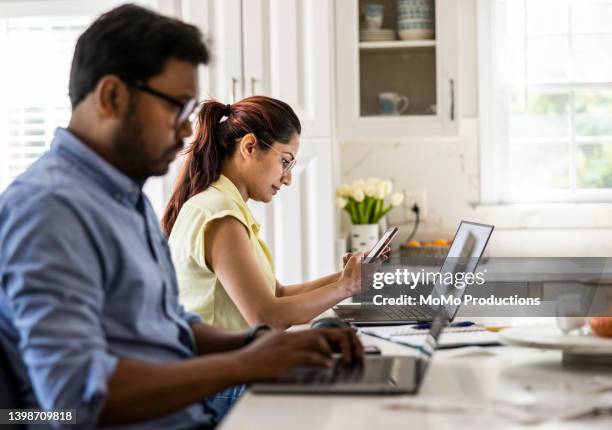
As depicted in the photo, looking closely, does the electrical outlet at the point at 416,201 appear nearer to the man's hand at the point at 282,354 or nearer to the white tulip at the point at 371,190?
the white tulip at the point at 371,190

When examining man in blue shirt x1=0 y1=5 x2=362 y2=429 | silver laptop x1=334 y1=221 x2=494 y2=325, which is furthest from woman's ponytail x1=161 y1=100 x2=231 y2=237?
man in blue shirt x1=0 y1=5 x2=362 y2=429

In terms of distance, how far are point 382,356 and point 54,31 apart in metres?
2.31

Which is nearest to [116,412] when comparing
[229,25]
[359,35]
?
[229,25]

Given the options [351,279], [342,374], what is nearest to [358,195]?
[351,279]

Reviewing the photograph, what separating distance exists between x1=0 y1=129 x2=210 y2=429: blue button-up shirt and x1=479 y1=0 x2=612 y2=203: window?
2.86m

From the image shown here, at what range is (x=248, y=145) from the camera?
8.10ft

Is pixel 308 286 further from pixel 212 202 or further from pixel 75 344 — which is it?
pixel 75 344

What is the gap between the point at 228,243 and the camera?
217cm

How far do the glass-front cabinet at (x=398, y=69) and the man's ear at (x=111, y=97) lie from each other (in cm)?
255

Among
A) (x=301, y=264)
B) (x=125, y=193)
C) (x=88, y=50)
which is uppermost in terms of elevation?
(x=88, y=50)

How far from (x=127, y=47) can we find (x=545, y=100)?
10.3 feet

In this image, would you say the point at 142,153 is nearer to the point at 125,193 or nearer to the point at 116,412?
the point at 125,193

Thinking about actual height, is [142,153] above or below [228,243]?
above

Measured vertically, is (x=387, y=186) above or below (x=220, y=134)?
below
